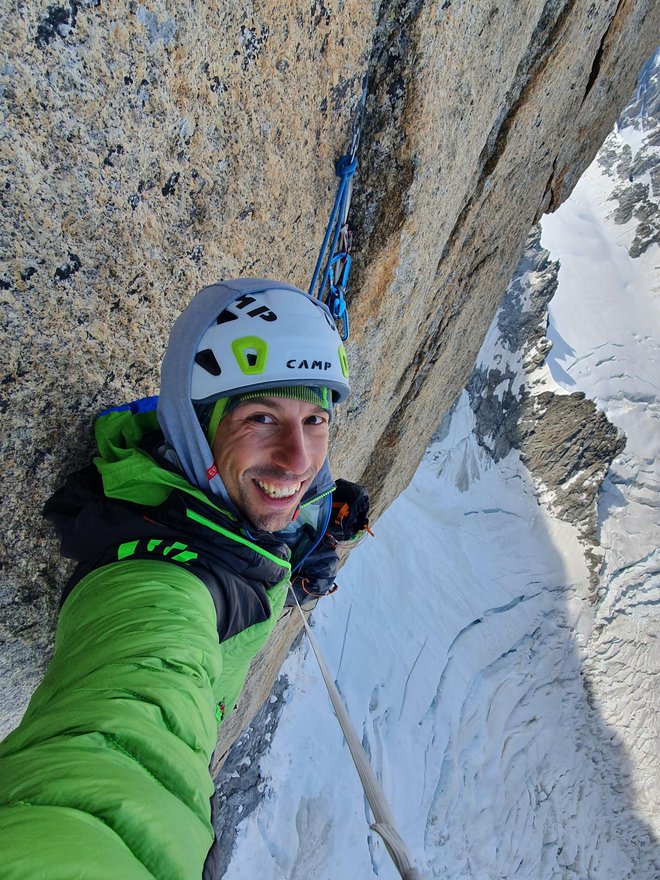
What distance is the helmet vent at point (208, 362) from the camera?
1.84m

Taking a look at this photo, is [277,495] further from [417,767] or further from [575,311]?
[575,311]

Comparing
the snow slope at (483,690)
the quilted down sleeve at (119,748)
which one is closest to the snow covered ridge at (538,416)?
the snow slope at (483,690)

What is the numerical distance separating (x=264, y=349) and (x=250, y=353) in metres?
0.05

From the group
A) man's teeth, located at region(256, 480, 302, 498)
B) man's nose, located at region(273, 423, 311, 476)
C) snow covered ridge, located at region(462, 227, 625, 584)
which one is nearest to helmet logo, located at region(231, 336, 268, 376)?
man's nose, located at region(273, 423, 311, 476)

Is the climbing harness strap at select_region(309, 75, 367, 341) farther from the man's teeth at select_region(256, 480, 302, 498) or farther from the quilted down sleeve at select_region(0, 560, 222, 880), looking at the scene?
the quilted down sleeve at select_region(0, 560, 222, 880)

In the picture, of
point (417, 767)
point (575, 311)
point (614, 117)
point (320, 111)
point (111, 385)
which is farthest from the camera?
point (575, 311)

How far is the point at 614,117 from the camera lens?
6.03 meters

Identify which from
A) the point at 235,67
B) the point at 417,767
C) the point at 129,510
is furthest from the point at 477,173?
the point at 417,767

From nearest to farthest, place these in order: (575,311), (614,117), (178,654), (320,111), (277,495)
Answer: (178,654) < (277,495) < (320,111) < (614,117) < (575,311)

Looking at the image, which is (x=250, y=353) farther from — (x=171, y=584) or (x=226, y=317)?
(x=171, y=584)

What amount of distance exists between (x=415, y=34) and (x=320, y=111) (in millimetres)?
602

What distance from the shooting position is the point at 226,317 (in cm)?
191

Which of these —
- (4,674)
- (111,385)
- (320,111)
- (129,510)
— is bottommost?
(4,674)

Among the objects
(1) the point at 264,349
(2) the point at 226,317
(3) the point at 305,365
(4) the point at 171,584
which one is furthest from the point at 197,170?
(4) the point at 171,584
